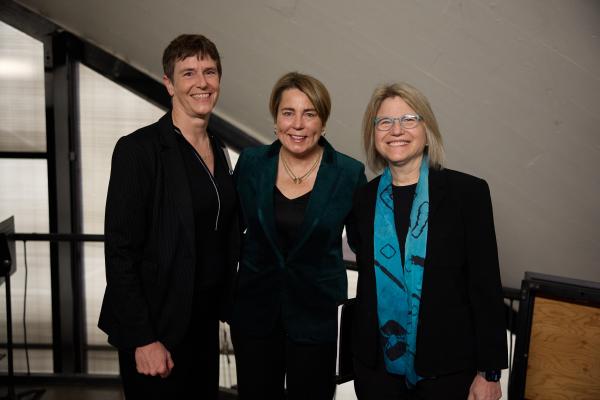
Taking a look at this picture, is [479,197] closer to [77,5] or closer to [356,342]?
[356,342]

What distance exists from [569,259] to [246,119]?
2425 mm

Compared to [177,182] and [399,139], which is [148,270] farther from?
[399,139]

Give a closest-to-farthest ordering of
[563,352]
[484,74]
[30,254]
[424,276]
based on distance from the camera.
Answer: [424,276], [563,352], [484,74], [30,254]

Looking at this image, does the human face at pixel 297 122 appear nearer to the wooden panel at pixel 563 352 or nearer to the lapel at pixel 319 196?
the lapel at pixel 319 196

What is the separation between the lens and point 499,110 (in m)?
2.72

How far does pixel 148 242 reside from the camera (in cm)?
200

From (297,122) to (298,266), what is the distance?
554 mm

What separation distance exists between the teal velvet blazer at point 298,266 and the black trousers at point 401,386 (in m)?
0.29

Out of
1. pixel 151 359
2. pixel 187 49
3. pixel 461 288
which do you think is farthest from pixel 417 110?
pixel 151 359

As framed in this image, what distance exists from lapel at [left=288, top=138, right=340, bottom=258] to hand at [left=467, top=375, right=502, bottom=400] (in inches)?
30.2

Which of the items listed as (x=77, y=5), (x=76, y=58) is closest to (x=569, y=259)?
(x=77, y=5)

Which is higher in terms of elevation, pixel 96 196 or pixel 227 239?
pixel 96 196

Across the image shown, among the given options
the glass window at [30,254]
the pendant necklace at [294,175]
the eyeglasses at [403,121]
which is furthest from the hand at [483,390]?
the glass window at [30,254]

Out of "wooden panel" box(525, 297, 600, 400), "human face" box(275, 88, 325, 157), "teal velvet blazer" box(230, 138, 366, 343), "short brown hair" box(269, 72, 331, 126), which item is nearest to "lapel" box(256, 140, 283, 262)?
"teal velvet blazer" box(230, 138, 366, 343)
